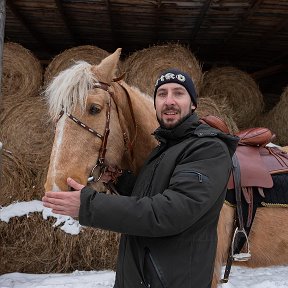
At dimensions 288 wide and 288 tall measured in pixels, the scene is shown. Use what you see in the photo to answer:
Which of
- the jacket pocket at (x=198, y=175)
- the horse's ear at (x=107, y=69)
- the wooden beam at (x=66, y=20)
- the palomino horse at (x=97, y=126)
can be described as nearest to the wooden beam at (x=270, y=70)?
the wooden beam at (x=66, y=20)

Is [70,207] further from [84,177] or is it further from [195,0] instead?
[195,0]

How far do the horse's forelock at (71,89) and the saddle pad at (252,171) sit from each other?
1025 mm

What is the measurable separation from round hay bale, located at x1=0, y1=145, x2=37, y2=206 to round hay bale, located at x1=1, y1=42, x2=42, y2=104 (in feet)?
2.51

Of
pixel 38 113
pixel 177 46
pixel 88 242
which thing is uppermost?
pixel 177 46

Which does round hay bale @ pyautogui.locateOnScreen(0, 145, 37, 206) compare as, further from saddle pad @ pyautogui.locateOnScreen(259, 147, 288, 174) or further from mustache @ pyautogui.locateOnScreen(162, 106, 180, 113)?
mustache @ pyautogui.locateOnScreen(162, 106, 180, 113)

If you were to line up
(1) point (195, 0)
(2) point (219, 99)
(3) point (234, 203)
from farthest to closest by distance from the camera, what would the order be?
(2) point (219, 99) < (1) point (195, 0) < (3) point (234, 203)

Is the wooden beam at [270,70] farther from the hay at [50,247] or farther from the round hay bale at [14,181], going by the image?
the round hay bale at [14,181]

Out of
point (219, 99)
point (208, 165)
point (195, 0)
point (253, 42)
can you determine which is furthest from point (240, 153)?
point (253, 42)

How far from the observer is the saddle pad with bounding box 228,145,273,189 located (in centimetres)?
224

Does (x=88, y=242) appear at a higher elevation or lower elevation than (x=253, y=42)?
lower

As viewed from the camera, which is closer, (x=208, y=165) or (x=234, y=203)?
(x=208, y=165)

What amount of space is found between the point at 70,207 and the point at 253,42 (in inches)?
197

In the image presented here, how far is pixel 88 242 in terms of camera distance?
4.32m

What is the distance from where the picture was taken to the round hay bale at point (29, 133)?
4496 millimetres
